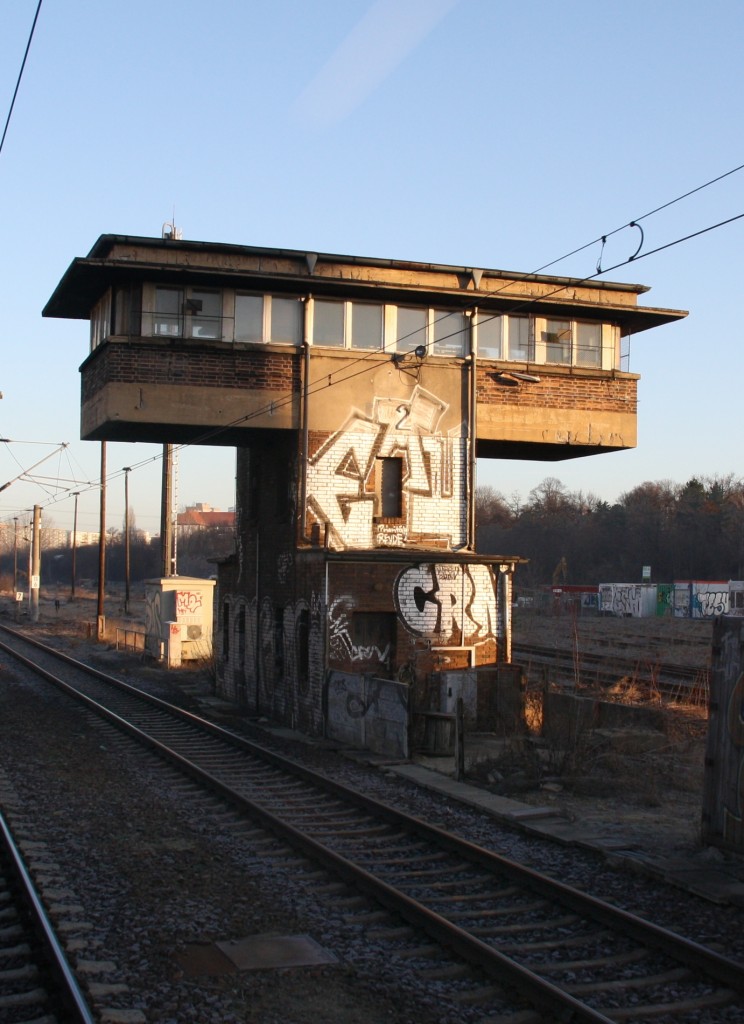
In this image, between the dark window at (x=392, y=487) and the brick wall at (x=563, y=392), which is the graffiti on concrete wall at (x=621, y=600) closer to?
the brick wall at (x=563, y=392)

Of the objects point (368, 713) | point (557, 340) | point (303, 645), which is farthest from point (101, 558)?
point (368, 713)

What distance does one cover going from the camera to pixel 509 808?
12.3m

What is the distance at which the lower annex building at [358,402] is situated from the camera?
19.6 meters

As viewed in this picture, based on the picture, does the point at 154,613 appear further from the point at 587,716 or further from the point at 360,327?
the point at 587,716

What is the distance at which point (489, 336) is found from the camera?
21.6 metres

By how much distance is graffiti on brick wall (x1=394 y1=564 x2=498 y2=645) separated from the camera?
19.7 metres

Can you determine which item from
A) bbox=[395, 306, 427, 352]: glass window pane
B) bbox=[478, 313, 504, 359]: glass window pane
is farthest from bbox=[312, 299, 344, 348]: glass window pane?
bbox=[478, 313, 504, 359]: glass window pane

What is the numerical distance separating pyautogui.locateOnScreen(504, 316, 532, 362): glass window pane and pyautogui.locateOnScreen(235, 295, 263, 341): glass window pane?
16.8 ft

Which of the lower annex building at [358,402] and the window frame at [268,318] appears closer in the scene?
the lower annex building at [358,402]

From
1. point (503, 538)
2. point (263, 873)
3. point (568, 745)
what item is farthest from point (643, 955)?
point (503, 538)

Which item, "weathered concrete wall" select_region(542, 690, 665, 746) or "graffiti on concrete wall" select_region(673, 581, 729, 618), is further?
"graffiti on concrete wall" select_region(673, 581, 729, 618)

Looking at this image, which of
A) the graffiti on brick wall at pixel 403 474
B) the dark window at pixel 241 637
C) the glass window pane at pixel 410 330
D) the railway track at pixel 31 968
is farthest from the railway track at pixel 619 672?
the railway track at pixel 31 968

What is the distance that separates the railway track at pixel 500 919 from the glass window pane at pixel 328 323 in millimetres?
9511

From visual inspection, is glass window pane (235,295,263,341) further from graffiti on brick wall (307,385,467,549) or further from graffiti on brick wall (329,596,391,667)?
graffiti on brick wall (329,596,391,667)
